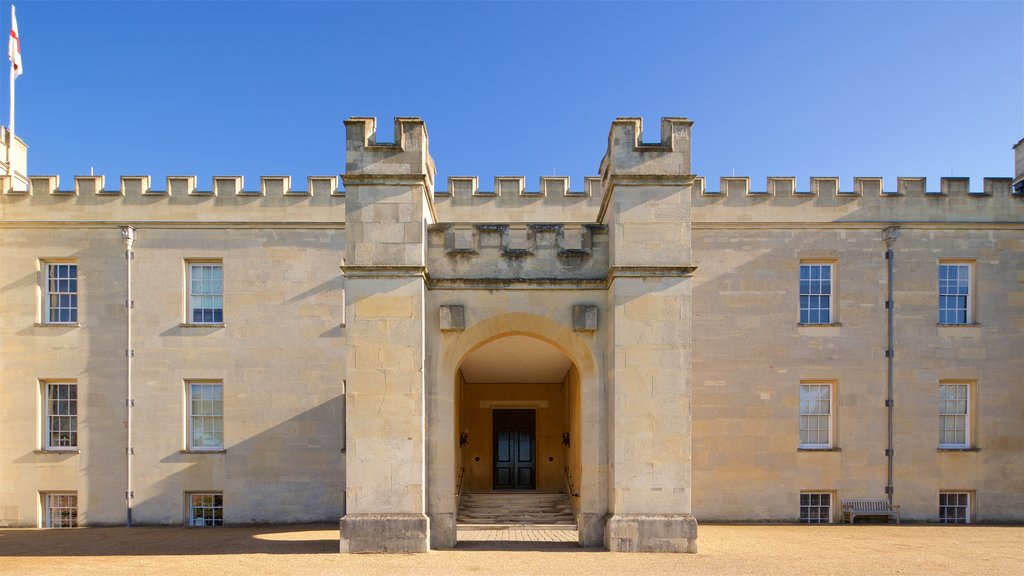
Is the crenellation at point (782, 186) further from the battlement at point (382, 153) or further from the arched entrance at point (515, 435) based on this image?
the battlement at point (382, 153)

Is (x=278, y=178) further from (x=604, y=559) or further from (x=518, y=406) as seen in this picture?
(x=604, y=559)

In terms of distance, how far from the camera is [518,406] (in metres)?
20.0

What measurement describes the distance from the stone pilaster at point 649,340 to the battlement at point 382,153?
3410 mm

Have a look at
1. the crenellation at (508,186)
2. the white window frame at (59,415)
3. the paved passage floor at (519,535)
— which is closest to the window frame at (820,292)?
the crenellation at (508,186)

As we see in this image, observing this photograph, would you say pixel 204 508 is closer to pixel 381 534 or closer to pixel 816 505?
pixel 381 534

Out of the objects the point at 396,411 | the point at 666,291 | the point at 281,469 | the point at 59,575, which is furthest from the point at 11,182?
the point at 666,291

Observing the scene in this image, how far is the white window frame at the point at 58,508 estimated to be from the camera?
1689 cm

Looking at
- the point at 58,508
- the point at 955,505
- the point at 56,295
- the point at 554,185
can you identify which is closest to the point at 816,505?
the point at 955,505

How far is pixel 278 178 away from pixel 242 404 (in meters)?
5.91

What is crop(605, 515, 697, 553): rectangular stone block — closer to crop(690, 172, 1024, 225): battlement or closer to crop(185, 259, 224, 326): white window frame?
crop(690, 172, 1024, 225): battlement

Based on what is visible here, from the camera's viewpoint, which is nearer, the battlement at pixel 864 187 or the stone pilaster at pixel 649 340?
the stone pilaster at pixel 649 340

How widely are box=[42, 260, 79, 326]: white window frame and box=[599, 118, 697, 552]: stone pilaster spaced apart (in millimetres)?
14227

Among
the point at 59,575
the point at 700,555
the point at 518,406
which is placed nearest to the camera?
the point at 59,575

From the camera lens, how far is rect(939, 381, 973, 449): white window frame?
56.2 ft
